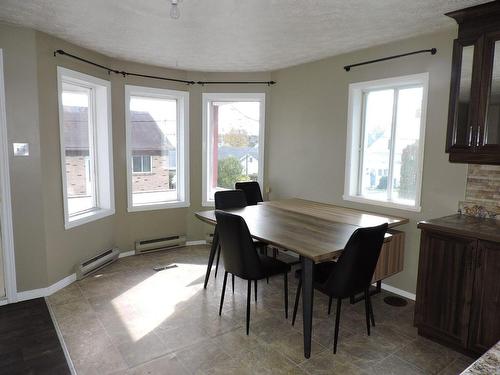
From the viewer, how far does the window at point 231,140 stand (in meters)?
4.94

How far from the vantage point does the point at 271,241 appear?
2.49 metres

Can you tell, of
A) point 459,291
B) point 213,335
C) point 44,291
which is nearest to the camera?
point 459,291

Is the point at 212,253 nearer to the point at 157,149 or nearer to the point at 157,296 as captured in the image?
the point at 157,296

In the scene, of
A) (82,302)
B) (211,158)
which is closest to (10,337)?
(82,302)

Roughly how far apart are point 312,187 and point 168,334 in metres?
2.51

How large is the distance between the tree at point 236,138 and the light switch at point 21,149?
2.58 metres

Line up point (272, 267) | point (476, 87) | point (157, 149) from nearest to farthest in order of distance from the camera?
1. point (476, 87)
2. point (272, 267)
3. point (157, 149)

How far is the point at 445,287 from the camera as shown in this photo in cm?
249

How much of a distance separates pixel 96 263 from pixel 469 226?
146 inches

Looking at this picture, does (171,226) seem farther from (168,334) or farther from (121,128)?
(168,334)

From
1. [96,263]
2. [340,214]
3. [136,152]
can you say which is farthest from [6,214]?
[340,214]

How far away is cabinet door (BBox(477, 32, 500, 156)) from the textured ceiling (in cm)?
33

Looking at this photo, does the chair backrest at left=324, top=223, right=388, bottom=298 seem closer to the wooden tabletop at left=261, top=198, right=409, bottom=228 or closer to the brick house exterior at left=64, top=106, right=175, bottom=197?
the wooden tabletop at left=261, top=198, right=409, bottom=228

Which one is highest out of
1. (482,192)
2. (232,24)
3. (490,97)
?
(232,24)
